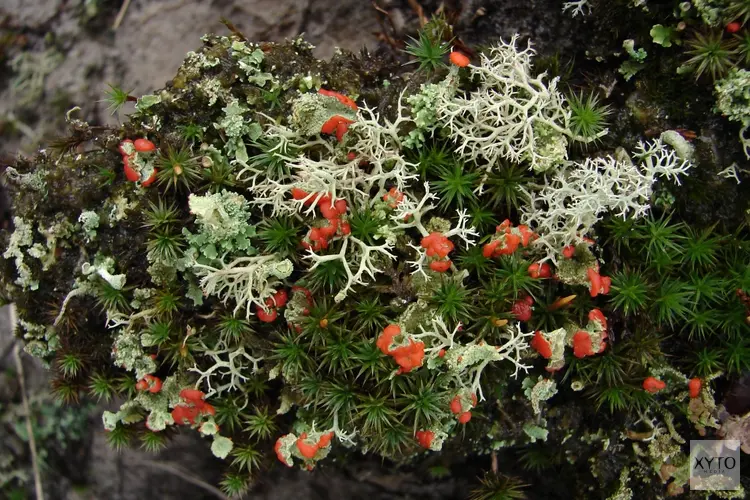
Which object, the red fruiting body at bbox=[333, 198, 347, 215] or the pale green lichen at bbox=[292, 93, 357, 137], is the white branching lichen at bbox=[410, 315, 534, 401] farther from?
the pale green lichen at bbox=[292, 93, 357, 137]

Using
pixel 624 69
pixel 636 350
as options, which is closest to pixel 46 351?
pixel 636 350

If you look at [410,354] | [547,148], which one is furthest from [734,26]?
[410,354]

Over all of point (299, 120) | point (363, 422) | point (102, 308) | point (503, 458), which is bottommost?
point (503, 458)

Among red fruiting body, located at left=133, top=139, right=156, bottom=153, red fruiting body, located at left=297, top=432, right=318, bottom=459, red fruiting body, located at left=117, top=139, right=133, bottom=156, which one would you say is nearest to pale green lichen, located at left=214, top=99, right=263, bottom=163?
red fruiting body, located at left=133, top=139, right=156, bottom=153

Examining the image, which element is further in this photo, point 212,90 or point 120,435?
point 120,435

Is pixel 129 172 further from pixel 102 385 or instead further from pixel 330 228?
pixel 102 385

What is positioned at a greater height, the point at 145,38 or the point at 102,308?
the point at 145,38

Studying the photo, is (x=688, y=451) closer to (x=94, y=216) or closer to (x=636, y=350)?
(x=636, y=350)
